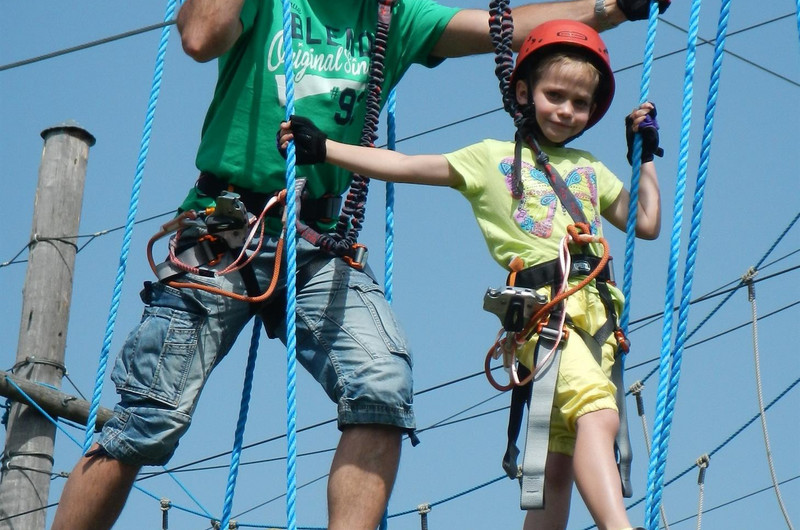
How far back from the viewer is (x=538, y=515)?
12.6 feet

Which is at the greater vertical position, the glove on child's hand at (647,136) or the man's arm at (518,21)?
the man's arm at (518,21)

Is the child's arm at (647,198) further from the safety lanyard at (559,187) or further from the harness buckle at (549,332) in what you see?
the harness buckle at (549,332)

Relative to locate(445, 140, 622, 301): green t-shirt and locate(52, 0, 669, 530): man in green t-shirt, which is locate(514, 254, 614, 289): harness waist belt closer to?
locate(445, 140, 622, 301): green t-shirt

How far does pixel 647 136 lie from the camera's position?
3961 millimetres

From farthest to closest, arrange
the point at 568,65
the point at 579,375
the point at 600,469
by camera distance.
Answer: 1. the point at 568,65
2. the point at 579,375
3. the point at 600,469

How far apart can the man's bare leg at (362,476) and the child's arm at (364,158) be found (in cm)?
66

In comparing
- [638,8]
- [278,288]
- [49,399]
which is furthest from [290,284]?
[49,399]

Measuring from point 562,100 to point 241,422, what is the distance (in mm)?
1340

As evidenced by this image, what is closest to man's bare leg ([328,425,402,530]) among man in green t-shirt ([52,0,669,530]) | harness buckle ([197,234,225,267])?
man in green t-shirt ([52,0,669,530])

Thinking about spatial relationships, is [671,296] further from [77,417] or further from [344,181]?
[77,417]

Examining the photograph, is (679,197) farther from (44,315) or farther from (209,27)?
(44,315)

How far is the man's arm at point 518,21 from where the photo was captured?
14.2 ft

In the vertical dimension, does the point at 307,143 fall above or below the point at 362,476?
above

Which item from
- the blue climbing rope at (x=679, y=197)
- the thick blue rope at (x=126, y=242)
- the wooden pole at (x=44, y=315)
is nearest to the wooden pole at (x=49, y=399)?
the wooden pole at (x=44, y=315)
